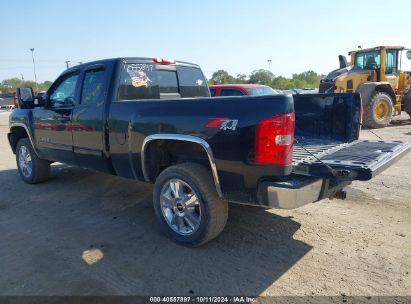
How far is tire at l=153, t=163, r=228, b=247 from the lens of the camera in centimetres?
Result: 347

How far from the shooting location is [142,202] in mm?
5168

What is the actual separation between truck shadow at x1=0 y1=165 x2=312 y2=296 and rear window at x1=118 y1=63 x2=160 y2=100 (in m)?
1.54

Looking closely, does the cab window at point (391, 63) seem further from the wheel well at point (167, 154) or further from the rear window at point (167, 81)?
the wheel well at point (167, 154)

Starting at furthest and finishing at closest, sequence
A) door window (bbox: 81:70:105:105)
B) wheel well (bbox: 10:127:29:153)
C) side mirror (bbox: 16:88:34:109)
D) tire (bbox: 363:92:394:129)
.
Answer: tire (bbox: 363:92:394:129), wheel well (bbox: 10:127:29:153), side mirror (bbox: 16:88:34:109), door window (bbox: 81:70:105:105)

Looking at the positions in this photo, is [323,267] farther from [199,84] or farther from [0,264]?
[199,84]

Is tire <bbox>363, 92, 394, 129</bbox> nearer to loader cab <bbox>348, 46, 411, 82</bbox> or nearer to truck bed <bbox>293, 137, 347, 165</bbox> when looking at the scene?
loader cab <bbox>348, 46, 411, 82</bbox>

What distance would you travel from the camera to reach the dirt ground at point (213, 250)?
9.91ft

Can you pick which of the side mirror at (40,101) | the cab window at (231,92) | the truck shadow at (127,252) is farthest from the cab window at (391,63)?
the side mirror at (40,101)

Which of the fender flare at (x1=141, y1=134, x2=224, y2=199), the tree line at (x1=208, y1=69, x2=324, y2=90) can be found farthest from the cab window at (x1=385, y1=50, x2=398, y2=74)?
the tree line at (x1=208, y1=69, x2=324, y2=90)

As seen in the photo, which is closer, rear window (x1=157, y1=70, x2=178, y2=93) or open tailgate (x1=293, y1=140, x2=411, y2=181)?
open tailgate (x1=293, y1=140, x2=411, y2=181)

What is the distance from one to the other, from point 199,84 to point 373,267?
142 inches

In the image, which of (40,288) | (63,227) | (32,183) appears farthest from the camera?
(32,183)

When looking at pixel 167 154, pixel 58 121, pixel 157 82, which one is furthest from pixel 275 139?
pixel 58 121

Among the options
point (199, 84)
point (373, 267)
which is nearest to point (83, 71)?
point (199, 84)
